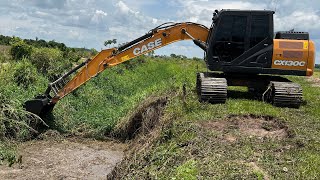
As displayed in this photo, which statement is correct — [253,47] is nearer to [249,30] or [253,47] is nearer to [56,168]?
[249,30]

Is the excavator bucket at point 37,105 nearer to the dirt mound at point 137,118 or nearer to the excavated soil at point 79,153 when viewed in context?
the excavated soil at point 79,153

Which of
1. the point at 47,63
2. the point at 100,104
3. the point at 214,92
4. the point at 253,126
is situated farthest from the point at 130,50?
the point at 47,63

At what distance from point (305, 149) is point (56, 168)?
5.78 m

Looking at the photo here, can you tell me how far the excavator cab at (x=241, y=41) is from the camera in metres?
11.5

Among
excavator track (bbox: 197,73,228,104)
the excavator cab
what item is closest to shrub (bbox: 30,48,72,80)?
the excavator cab

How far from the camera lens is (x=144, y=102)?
44.0 feet

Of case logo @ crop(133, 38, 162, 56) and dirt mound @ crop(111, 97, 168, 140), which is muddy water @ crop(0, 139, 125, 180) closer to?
dirt mound @ crop(111, 97, 168, 140)

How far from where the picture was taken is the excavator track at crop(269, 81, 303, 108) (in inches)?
431

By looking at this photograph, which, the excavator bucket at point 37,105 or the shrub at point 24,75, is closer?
the excavator bucket at point 37,105

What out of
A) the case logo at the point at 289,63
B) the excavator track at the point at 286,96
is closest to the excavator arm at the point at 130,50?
the case logo at the point at 289,63

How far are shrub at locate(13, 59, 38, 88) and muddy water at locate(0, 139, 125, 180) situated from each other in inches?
148

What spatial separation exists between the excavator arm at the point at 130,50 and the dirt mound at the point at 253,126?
3747 millimetres

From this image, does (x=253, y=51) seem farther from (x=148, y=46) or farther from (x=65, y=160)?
(x=65, y=160)

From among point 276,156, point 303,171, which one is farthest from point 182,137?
point 303,171
